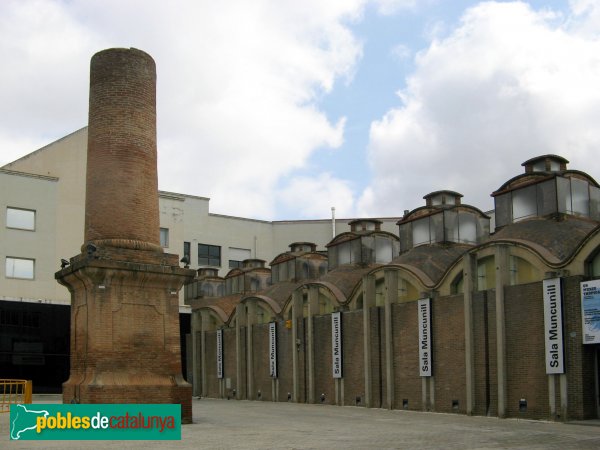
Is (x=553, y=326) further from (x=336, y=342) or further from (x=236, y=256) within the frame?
Answer: (x=236, y=256)

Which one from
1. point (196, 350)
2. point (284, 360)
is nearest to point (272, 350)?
point (284, 360)

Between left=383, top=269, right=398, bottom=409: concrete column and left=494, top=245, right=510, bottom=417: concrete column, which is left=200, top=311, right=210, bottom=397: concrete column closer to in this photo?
left=383, top=269, right=398, bottom=409: concrete column

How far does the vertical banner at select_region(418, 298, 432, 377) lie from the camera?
102 feet

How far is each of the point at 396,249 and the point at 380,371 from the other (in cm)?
1036

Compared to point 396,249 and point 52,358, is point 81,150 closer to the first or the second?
point 52,358

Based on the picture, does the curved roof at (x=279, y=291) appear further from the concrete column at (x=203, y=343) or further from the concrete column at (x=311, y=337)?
the concrete column at (x=311, y=337)

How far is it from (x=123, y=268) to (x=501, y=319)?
14.0 meters

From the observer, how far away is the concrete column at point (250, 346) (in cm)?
4438

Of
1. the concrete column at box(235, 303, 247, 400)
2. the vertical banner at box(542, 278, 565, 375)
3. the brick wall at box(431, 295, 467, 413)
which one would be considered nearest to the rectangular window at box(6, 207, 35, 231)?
the concrete column at box(235, 303, 247, 400)

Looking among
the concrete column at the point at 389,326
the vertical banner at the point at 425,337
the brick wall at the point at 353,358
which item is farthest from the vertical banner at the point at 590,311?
the brick wall at the point at 353,358

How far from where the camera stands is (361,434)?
813 inches

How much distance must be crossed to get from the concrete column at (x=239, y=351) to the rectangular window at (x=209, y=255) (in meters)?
14.3

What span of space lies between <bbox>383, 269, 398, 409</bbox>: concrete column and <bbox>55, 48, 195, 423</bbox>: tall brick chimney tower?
43.6 ft

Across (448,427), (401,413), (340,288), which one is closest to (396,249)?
(340,288)
